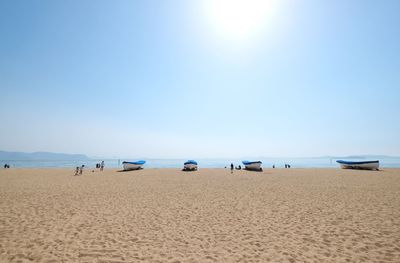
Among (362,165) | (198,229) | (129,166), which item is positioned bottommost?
(198,229)

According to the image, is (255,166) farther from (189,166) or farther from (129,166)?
(129,166)

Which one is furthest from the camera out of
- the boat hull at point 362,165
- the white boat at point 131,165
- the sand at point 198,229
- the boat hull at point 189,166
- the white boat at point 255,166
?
the white boat at point 255,166

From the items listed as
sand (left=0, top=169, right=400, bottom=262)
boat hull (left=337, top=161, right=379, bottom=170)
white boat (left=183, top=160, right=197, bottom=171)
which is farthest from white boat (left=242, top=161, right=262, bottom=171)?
sand (left=0, top=169, right=400, bottom=262)

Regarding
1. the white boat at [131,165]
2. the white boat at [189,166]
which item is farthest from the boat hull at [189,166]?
the white boat at [131,165]

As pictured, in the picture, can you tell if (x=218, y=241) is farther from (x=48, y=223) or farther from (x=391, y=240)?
(x=48, y=223)

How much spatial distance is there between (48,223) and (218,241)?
25.6ft

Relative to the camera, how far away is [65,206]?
45.4 feet

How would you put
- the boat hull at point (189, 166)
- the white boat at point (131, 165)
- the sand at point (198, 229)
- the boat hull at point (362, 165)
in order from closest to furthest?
the sand at point (198, 229), the boat hull at point (362, 165), the boat hull at point (189, 166), the white boat at point (131, 165)

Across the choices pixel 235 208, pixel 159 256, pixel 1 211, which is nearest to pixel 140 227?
pixel 159 256

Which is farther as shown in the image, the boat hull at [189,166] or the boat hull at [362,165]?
the boat hull at [189,166]

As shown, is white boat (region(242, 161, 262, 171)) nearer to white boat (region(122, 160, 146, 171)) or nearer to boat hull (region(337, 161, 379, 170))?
boat hull (region(337, 161, 379, 170))

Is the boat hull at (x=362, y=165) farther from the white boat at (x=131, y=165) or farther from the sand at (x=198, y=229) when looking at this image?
the white boat at (x=131, y=165)

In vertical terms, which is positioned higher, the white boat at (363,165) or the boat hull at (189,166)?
the white boat at (363,165)

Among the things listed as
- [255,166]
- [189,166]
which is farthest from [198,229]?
[255,166]
